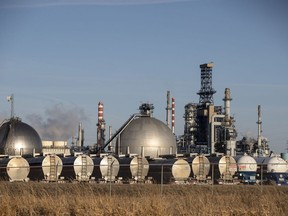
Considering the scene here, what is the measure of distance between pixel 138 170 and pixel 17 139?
75.6 ft

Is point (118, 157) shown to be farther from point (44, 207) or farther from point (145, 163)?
point (44, 207)

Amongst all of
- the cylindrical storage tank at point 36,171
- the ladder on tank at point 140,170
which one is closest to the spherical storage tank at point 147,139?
the ladder on tank at point 140,170

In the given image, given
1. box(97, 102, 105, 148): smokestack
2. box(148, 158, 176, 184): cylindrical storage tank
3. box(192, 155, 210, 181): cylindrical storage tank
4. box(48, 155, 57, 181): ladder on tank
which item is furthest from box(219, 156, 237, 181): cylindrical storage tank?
box(97, 102, 105, 148): smokestack

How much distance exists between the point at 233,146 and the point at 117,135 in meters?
26.9

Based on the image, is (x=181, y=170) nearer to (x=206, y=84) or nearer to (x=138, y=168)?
(x=138, y=168)

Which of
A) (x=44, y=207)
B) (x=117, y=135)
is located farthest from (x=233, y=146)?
(x=44, y=207)

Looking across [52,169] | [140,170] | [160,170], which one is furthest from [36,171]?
[160,170]

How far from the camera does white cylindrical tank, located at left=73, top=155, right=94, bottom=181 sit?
55844 millimetres

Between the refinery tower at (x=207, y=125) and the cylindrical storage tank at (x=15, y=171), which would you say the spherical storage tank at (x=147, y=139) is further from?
the refinery tower at (x=207, y=125)

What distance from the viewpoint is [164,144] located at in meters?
72.2

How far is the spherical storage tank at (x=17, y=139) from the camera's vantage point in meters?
72.3

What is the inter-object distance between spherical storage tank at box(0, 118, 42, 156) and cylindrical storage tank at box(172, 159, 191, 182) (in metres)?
24.3

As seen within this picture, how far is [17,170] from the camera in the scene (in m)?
54.1

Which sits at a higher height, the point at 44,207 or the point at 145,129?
the point at 145,129
